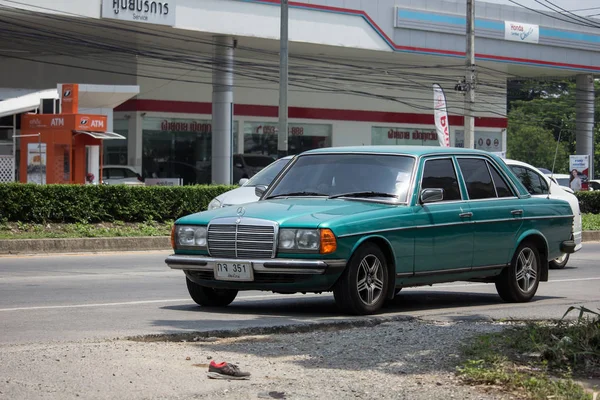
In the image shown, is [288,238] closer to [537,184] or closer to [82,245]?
[537,184]

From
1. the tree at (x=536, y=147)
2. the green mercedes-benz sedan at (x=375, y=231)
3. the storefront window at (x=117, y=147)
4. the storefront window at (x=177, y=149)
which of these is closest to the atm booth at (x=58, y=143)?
the storefront window at (x=117, y=147)

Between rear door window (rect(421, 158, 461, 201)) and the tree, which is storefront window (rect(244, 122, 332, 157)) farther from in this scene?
rear door window (rect(421, 158, 461, 201))

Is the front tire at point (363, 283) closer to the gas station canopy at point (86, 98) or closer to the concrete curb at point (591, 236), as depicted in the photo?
the concrete curb at point (591, 236)

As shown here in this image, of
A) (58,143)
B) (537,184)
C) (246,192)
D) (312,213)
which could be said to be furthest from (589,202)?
(312,213)

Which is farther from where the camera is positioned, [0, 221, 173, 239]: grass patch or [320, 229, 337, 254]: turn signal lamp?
[0, 221, 173, 239]: grass patch

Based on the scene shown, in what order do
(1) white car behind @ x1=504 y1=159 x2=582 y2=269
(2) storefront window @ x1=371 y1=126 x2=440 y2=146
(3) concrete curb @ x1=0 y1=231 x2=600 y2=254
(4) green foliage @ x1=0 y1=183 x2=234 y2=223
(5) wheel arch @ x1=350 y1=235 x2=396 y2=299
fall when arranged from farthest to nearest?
(2) storefront window @ x1=371 y1=126 x2=440 y2=146 → (4) green foliage @ x1=0 y1=183 x2=234 y2=223 → (3) concrete curb @ x1=0 y1=231 x2=600 y2=254 → (1) white car behind @ x1=504 y1=159 x2=582 y2=269 → (5) wheel arch @ x1=350 y1=235 x2=396 y2=299

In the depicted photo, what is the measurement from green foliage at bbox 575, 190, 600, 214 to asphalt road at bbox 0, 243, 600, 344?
18.5 m

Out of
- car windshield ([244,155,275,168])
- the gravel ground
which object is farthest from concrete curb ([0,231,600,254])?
car windshield ([244,155,275,168])

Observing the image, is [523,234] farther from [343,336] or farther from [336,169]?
[343,336]

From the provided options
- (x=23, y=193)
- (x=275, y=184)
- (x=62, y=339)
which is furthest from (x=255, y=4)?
(x=62, y=339)

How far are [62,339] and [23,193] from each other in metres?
13.7

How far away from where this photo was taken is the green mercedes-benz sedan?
962 cm

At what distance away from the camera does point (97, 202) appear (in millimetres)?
22688

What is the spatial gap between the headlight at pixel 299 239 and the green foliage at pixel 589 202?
84.8ft
